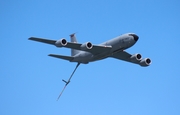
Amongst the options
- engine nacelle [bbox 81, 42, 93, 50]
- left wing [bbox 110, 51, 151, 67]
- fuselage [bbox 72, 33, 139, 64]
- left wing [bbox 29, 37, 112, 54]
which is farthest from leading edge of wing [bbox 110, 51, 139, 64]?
engine nacelle [bbox 81, 42, 93, 50]

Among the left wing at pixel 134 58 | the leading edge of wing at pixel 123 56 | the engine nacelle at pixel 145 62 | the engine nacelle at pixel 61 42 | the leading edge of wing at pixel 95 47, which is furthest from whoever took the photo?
the leading edge of wing at pixel 123 56

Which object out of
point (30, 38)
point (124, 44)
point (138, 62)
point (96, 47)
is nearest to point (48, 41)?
point (30, 38)

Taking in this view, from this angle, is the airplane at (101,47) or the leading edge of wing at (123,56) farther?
the leading edge of wing at (123,56)

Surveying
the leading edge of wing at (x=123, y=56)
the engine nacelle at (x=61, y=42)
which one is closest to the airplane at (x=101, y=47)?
the engine nacelle at (x=61, y=42)

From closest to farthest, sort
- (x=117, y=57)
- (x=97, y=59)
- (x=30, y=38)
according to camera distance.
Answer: (x=30, y=38) → (x=97, y=59) → (x=117, y=57)

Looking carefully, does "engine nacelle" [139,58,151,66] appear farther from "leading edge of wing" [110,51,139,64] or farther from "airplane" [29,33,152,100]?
"leading edge of wing" [110,51,139,64]

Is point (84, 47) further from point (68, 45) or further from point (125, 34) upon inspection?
point (125, 34)

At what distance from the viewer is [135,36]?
57.1 metres

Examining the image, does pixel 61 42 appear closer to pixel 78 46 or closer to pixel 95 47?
pixel 78 46

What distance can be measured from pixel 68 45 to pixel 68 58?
742cm

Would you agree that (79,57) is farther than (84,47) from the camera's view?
Yes

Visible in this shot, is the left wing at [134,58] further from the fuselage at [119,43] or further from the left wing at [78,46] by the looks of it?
the left wing at [78,46]

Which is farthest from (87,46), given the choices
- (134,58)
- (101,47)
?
(134,58)

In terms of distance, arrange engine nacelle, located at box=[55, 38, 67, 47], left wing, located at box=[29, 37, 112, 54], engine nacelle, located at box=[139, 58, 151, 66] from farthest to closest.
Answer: engine nacelle, located at box=[139, 58, 151, 66] < left wing, located at box=[29, 37, 112, 54] < engine nacelle, located at box=[55, 38, 67, 47]
